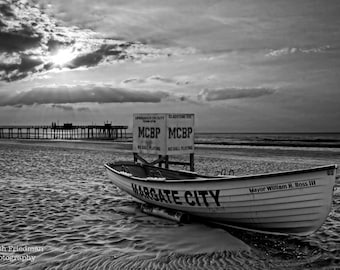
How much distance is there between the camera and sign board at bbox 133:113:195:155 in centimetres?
1384

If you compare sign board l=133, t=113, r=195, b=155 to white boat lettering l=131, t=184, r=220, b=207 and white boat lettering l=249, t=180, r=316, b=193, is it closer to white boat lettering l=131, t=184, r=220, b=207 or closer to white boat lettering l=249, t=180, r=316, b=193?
white boat lettering l=131, t=184, r=220, b=207

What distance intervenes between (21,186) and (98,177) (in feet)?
15.2

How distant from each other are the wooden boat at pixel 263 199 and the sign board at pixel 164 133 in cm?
364

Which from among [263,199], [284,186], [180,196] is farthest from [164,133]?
[284,186]

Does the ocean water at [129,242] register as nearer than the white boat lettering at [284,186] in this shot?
Yes

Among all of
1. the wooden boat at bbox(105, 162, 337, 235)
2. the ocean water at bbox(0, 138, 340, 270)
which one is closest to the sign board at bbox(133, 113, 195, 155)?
the ocean water at bbox(0, 138, 340, 270)

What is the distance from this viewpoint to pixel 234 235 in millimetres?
9047

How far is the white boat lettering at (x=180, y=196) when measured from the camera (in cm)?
905

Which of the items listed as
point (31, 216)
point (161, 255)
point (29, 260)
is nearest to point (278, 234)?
point (161, 255)

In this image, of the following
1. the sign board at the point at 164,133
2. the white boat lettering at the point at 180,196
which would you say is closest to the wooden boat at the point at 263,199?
the white boat lettering at the point at 180,196

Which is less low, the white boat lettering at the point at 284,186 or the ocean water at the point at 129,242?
the white boat lettering at the point at 284,186

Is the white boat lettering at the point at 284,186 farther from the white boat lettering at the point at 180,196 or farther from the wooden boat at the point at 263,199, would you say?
the white boat lettering at the point at 180,196

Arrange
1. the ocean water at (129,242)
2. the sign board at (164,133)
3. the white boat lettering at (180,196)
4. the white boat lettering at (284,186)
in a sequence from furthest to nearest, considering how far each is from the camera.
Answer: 1. the sign board at (164,133)
2. the white boat lettering at (180,196)
3. the white boat lettering at (284,186)
4. the ocean water at (129,242)

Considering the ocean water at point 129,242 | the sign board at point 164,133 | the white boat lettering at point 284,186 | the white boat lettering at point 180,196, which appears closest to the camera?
the ocean water at point 129,242
